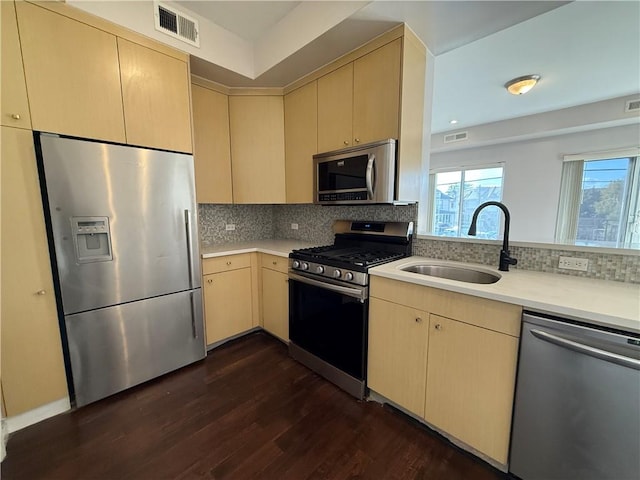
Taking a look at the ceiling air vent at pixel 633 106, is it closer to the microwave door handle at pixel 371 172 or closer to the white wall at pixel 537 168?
the white wall at pixel 537 168

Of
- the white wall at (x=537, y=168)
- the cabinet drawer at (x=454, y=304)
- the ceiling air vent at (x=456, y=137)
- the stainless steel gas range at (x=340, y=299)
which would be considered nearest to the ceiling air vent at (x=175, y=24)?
the stainless steel gas range at (x=340, y=299)

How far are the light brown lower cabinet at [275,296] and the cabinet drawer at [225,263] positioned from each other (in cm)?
17

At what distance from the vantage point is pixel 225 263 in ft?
7.89

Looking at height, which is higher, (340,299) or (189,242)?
(189,242)

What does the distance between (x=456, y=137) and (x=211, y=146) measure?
4.73m

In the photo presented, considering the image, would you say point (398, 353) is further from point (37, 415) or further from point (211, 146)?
point (211, 146)

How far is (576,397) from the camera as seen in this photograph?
104cm

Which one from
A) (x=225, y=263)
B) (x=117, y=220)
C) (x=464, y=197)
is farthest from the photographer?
(x=464, y=197)

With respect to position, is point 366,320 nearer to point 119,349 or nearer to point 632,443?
point 632,443

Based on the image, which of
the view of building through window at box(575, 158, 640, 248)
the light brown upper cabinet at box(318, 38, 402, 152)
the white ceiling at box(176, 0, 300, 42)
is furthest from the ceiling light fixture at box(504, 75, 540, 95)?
the white ceiling at box(176, 0, 300, 42)

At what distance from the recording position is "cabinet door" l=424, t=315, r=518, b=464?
1216mm

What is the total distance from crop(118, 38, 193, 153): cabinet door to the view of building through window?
5.29 m

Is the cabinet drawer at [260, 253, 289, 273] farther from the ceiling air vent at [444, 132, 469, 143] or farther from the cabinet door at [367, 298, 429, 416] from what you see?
the ceiling air vent at [444, 132, 469, 143]

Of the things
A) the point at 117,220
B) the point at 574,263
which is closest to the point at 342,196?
the point at 574,263
